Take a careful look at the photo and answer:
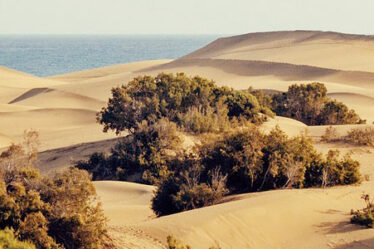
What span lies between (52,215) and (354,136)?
12.7 meters

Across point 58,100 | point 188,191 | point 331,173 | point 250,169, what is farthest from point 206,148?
point 58,100

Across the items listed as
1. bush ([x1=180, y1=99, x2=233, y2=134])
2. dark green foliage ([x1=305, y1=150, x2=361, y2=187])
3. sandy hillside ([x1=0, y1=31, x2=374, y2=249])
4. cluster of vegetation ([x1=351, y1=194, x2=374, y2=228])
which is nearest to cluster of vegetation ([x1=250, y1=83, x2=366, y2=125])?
sandy hillside ([x1=0, y1=31, x2=374, y2=249])

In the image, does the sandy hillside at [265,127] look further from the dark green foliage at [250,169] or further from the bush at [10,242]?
the bush at [10,242]

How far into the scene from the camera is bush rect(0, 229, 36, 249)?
7.18m

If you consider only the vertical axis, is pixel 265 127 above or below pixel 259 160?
below

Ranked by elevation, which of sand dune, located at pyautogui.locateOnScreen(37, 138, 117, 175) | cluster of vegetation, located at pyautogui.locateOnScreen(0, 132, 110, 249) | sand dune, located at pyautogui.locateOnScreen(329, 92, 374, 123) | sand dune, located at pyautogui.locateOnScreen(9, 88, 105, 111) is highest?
cluster of vegetation, located at pyautogui.locateOnScreen(0, 132, 110, 249)

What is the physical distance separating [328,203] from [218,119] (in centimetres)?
863

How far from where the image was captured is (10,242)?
23.8 feet

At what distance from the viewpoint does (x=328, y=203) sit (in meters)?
11.5

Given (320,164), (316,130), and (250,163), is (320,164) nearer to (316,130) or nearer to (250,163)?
(250,163)

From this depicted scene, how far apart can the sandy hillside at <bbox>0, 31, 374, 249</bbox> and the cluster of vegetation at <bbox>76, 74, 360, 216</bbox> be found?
0.70 meters

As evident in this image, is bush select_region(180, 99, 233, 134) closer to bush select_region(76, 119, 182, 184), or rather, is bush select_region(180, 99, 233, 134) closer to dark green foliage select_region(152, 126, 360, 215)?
bush select_region(76, 119, 182, 184)

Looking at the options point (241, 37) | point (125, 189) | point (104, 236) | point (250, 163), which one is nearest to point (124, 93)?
point (125, 189)

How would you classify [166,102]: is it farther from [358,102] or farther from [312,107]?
[358,102]
